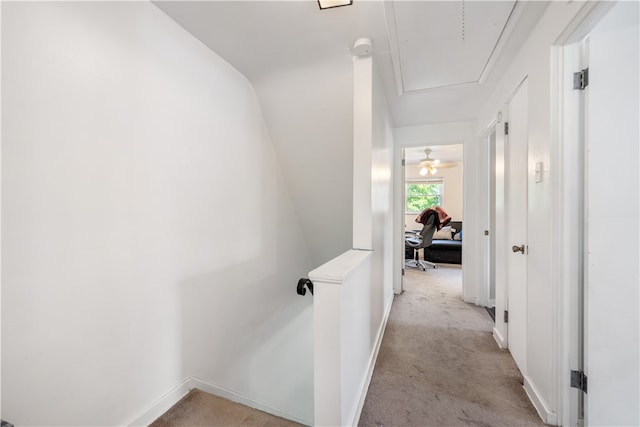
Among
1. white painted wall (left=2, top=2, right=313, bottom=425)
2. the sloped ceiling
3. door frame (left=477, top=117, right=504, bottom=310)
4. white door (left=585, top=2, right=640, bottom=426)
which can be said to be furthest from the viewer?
door frame (left=477, top=117, right=504, bottom=310)

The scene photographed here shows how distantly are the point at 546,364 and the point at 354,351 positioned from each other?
108 cm

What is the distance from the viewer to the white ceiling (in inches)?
55.1

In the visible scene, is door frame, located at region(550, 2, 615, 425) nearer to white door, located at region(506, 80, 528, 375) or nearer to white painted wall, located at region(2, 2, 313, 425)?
white door, located at region(506, 80, 528, 375)

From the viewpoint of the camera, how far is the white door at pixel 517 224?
1723mm

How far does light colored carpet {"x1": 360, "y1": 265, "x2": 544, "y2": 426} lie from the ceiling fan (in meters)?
3.27

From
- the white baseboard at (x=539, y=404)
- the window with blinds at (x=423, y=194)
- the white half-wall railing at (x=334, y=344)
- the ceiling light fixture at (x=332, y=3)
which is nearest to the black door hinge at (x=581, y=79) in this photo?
the ceiling light fixture at (x=332, y=3)

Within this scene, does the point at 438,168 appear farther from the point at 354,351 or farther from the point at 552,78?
the point at 354,351

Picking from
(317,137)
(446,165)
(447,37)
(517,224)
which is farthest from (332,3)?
(446,165)

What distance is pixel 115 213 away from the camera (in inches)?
49.1

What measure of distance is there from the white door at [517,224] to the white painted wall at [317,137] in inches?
49.3

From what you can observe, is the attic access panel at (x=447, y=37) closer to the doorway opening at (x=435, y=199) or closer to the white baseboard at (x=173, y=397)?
the white baseboard at (x=173, y=397)

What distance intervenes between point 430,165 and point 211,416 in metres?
5.44

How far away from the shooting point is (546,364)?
140 centimetres

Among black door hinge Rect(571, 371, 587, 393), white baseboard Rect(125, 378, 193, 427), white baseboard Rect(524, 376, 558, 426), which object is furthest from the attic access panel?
white baseboard Rect(125, 378, 193, 427)
